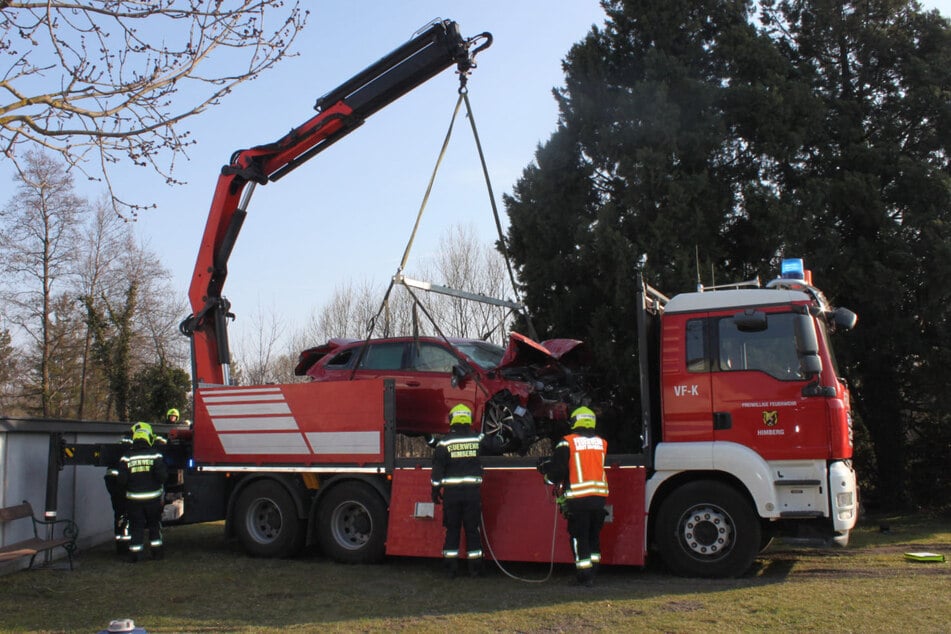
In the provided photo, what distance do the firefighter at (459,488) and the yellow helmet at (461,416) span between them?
123 mm

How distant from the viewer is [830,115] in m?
14.2

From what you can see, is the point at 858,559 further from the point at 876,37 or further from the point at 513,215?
the point at 876,37

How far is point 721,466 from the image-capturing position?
26.2 ft

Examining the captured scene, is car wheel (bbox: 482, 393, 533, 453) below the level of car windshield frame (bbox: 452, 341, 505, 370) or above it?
below

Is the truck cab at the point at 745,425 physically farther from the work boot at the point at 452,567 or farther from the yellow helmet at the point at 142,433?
the yellow helmet at the point at 142,433

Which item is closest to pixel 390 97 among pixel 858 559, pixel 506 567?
pixel 506 567

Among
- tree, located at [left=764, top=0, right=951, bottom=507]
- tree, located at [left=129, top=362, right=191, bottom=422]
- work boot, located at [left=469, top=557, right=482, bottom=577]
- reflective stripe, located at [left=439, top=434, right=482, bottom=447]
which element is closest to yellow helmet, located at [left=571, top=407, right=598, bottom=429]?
reflective stripe, located at [left=439, top=434, right=482, bottom=447]

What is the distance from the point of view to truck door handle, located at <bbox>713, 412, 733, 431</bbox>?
8109mm

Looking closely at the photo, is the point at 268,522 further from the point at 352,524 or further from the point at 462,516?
the point at 462,516

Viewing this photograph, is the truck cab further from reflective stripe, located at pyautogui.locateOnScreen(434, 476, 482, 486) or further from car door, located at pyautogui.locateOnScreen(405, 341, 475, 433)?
car door, located at pyautogui.locateOnScreen(405, 341, 475, 433)

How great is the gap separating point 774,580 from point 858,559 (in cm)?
186

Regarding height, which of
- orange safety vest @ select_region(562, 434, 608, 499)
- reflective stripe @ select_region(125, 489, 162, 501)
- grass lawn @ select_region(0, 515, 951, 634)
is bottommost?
grass lawn @ select_region(0, 515, 951, 634)

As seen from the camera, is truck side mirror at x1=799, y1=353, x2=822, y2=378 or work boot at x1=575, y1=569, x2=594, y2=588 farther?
work boot at x1=575, y1=569, x2=594, y2=588

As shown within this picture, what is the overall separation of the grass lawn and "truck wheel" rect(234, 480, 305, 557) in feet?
0.85
